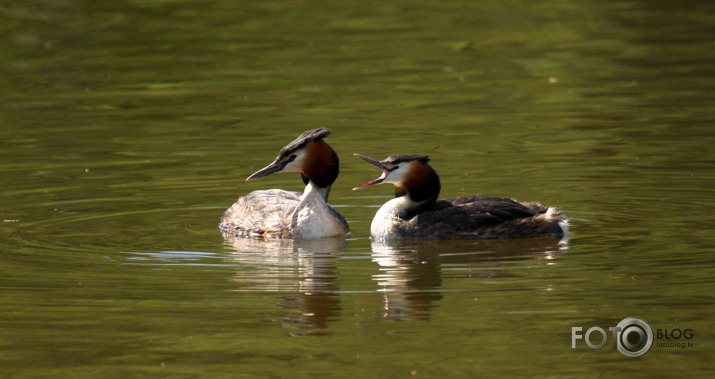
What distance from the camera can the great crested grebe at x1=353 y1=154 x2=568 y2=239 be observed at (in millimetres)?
11578

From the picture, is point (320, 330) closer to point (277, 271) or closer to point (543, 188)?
point (277, 271)

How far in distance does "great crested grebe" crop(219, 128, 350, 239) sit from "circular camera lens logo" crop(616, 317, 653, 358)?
4.00 meters

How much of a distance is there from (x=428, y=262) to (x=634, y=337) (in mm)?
2620

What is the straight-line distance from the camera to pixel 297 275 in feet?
33.8

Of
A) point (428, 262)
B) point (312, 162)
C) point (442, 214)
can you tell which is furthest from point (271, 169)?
point (428, 262)

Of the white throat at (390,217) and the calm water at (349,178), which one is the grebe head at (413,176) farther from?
the calm water at (349,178)

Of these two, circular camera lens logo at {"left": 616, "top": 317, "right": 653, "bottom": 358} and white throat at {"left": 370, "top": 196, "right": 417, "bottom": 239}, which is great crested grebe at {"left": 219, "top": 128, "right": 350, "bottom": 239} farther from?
circular camera lens logo at {"left": 616, "top": 317, "right": 653, "bottom": 358}

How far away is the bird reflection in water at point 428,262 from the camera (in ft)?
30.8

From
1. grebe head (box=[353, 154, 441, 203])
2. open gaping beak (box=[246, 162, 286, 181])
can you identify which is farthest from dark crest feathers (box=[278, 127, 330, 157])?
grebe head (box=[353, 154, 441, 203])

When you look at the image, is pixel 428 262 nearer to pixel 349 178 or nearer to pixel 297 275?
pixel 297 275

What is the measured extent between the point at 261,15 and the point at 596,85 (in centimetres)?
737

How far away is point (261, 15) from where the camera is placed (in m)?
24.0

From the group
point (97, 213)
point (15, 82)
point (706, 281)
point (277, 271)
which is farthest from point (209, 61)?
point (706, 281)

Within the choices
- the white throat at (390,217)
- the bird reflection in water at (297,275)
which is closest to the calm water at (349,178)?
the bird reflection in water at (297,275)
